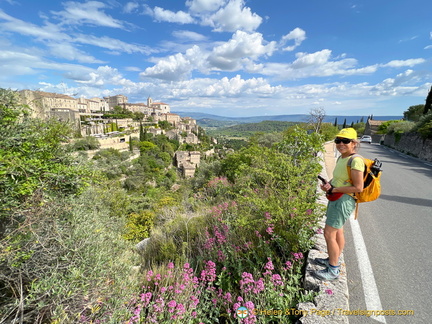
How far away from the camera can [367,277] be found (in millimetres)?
2584

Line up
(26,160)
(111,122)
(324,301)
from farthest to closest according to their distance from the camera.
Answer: (111,122) < (26,160) < (324,301)

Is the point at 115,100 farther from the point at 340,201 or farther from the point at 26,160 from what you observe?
the point at 340,201

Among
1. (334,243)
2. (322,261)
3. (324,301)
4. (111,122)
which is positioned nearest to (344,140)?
(334,243)

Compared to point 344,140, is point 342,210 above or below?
below

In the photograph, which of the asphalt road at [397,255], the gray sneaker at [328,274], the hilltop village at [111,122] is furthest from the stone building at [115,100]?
the gray sneaker at [328,274]

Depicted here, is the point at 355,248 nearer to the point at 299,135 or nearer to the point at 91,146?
the point at 299,135

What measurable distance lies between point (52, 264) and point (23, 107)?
9.92 ft

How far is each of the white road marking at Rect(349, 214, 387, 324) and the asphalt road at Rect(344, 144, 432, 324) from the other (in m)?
0.04

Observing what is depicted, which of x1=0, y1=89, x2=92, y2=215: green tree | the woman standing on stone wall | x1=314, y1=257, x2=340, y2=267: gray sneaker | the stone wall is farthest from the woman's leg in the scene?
the stone wall

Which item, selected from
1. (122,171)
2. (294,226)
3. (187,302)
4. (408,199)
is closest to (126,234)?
(187,302)

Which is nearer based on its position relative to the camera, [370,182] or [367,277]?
[370,182]

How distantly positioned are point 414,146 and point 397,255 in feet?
62.0

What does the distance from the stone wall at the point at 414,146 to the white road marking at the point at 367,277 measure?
50.1 ft

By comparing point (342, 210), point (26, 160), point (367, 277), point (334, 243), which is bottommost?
point (367, 277)
